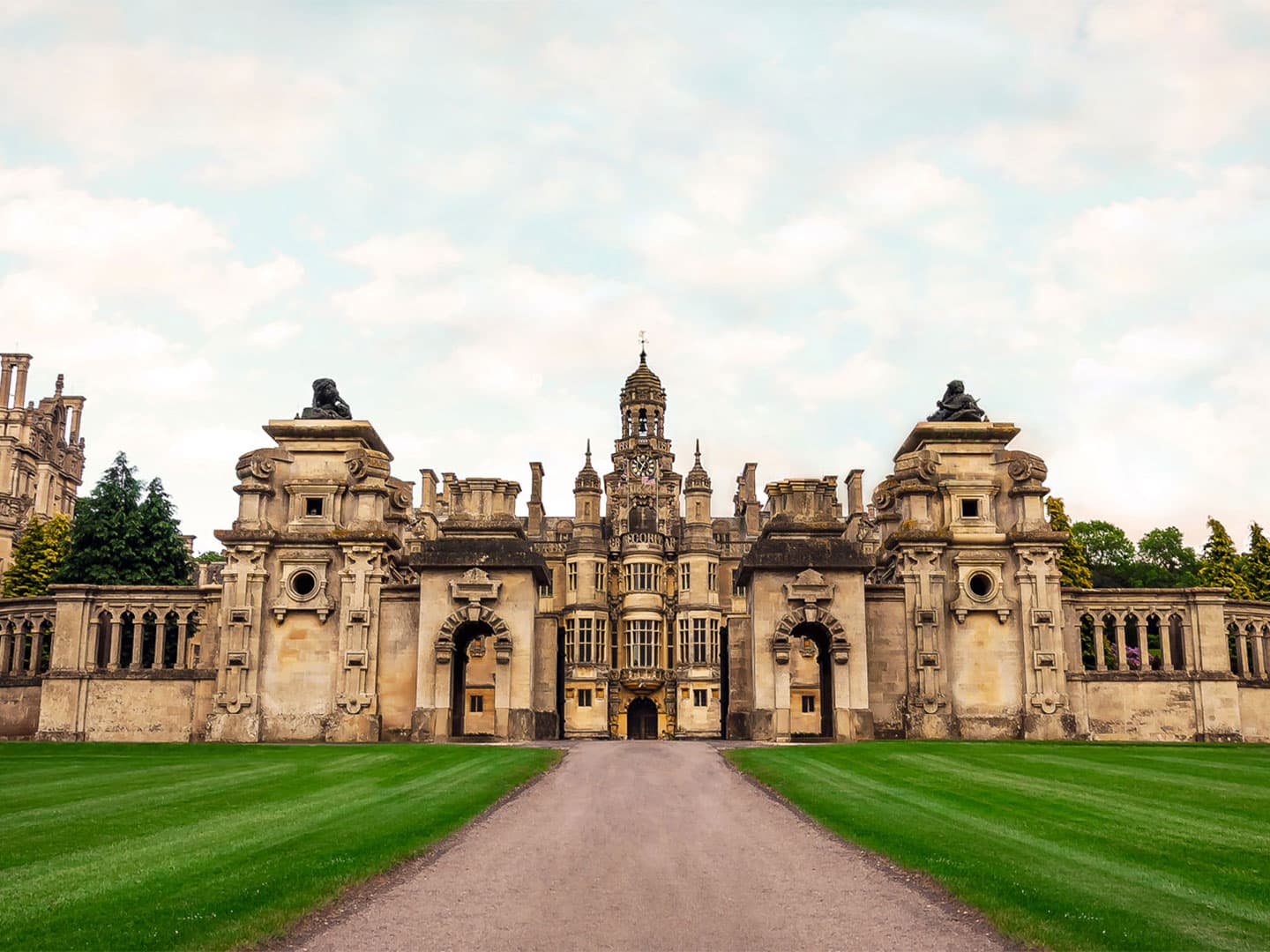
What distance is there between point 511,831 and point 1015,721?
29169 mm

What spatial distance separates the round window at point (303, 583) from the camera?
41.5 metres

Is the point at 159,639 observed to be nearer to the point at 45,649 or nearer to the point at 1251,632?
the point at 45,649

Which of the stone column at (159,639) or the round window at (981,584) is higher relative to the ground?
the round window at (981,584)

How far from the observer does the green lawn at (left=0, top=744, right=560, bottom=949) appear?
1064 centimetres

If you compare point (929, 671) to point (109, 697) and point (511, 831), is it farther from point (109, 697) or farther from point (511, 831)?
point (109, 697)

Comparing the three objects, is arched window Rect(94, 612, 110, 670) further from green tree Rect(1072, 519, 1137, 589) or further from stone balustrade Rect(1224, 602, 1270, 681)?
green tree Rect(1072, 519, 1137, 589)

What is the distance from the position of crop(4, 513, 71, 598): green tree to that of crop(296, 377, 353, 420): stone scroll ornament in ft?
87.5

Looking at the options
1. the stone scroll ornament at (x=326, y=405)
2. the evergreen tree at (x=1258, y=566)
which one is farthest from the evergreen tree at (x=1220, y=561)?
the stone scroll ornament at (x=326, y=405)

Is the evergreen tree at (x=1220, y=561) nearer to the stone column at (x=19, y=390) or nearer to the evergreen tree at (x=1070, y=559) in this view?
the evergreen tree at (x=1070, y=559)

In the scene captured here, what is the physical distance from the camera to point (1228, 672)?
42.7 meters

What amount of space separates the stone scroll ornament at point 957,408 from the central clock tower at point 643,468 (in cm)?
4344

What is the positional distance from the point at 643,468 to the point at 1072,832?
79.8 meters

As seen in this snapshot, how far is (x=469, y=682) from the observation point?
2018 inches

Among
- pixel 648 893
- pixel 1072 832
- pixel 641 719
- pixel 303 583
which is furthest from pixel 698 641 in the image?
pixel 648 893
